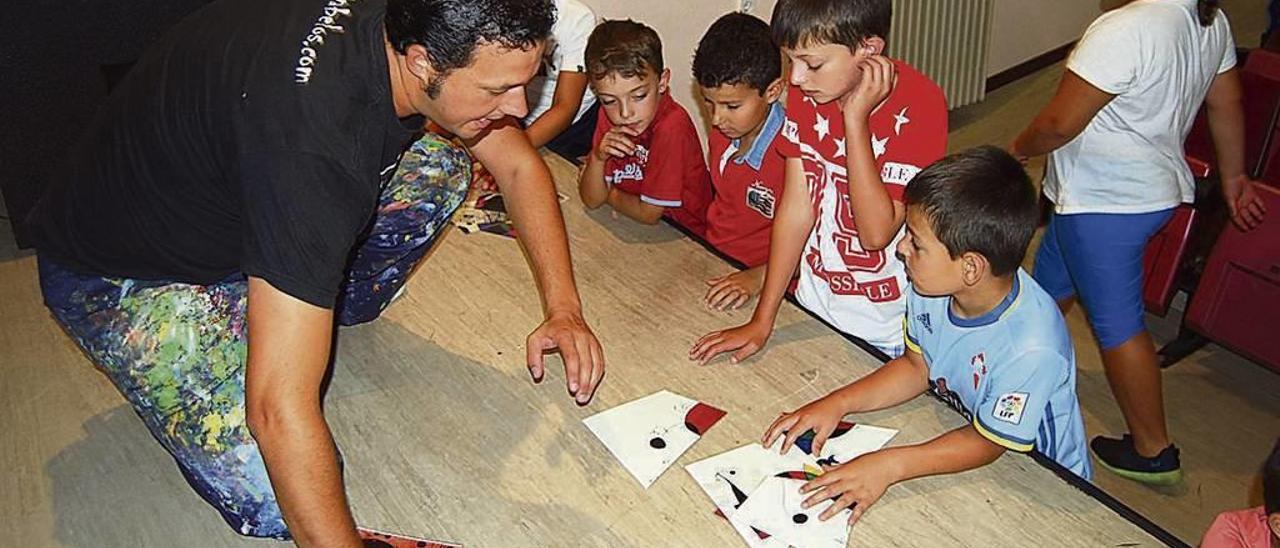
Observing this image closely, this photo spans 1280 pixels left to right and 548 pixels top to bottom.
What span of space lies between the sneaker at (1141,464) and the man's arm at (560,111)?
1482 millimetres

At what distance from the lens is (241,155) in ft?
4.53

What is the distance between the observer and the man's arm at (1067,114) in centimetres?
222

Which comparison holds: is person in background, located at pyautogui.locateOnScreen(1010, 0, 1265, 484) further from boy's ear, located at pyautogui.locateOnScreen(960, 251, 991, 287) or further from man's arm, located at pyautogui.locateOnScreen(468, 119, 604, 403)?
man's arm, located at pyautogui.locateOnScreen(468, 119, 604, 403)

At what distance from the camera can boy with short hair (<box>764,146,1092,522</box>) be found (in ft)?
5.23

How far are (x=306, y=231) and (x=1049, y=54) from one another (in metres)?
4.40

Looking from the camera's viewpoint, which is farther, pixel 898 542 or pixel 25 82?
pixel 25 82

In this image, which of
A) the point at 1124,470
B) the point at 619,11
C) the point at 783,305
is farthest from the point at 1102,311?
the point at 619,11

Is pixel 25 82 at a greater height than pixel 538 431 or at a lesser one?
greater

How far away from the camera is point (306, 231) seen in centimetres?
134

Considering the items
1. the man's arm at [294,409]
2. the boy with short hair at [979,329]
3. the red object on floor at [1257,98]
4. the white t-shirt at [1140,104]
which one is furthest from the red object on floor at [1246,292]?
the man's arm at [294,409]

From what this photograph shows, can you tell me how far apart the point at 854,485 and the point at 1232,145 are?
4.67ft

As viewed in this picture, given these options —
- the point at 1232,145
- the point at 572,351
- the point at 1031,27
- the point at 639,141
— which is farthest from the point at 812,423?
the point at 1031,27

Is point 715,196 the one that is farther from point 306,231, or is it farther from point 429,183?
point 306,231

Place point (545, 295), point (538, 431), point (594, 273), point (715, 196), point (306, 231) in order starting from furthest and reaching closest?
point (715, 196), point (594, 273), point (545, 295), point (538, 431), point (306, 231)
